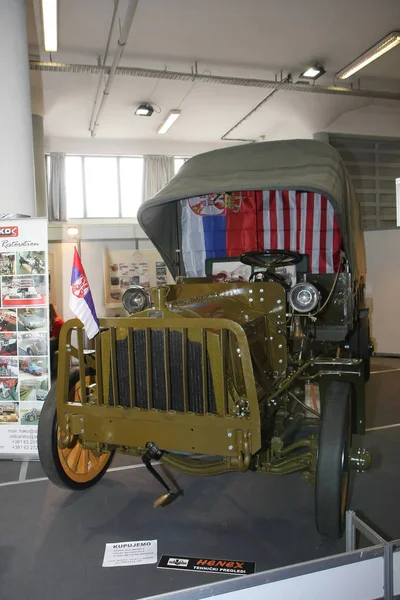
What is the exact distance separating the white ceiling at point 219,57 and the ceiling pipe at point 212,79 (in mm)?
270

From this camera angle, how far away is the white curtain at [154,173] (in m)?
13.8

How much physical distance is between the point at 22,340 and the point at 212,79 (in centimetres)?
712

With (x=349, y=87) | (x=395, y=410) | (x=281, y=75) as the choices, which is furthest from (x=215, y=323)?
(x=349, y=87)

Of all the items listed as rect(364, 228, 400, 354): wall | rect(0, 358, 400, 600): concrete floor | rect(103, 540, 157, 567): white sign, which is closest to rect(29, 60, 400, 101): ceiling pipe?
rect(364, 228, 400, 354): wall

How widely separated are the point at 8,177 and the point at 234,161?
2.07m

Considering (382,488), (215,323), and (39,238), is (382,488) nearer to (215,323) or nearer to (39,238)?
(215,323)

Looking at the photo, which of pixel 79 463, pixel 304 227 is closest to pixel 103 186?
pixel 304 227

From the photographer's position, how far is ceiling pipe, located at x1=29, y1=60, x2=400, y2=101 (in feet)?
27.6

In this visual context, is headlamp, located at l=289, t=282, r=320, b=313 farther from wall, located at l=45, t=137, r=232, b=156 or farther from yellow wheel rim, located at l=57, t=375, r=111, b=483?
wall, located at l=45, t=137, r=232, b=156

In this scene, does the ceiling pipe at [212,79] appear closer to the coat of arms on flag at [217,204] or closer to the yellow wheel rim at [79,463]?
the coat of arms on flag at [217,204]

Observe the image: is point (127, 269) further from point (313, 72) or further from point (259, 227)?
point (259, 227)

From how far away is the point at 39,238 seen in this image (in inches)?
157

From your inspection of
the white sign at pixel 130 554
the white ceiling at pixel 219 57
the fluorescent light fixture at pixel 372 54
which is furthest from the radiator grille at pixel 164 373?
the fluorescent light fixture at pixel 372 54

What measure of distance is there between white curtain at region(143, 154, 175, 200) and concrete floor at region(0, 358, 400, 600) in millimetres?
10813
